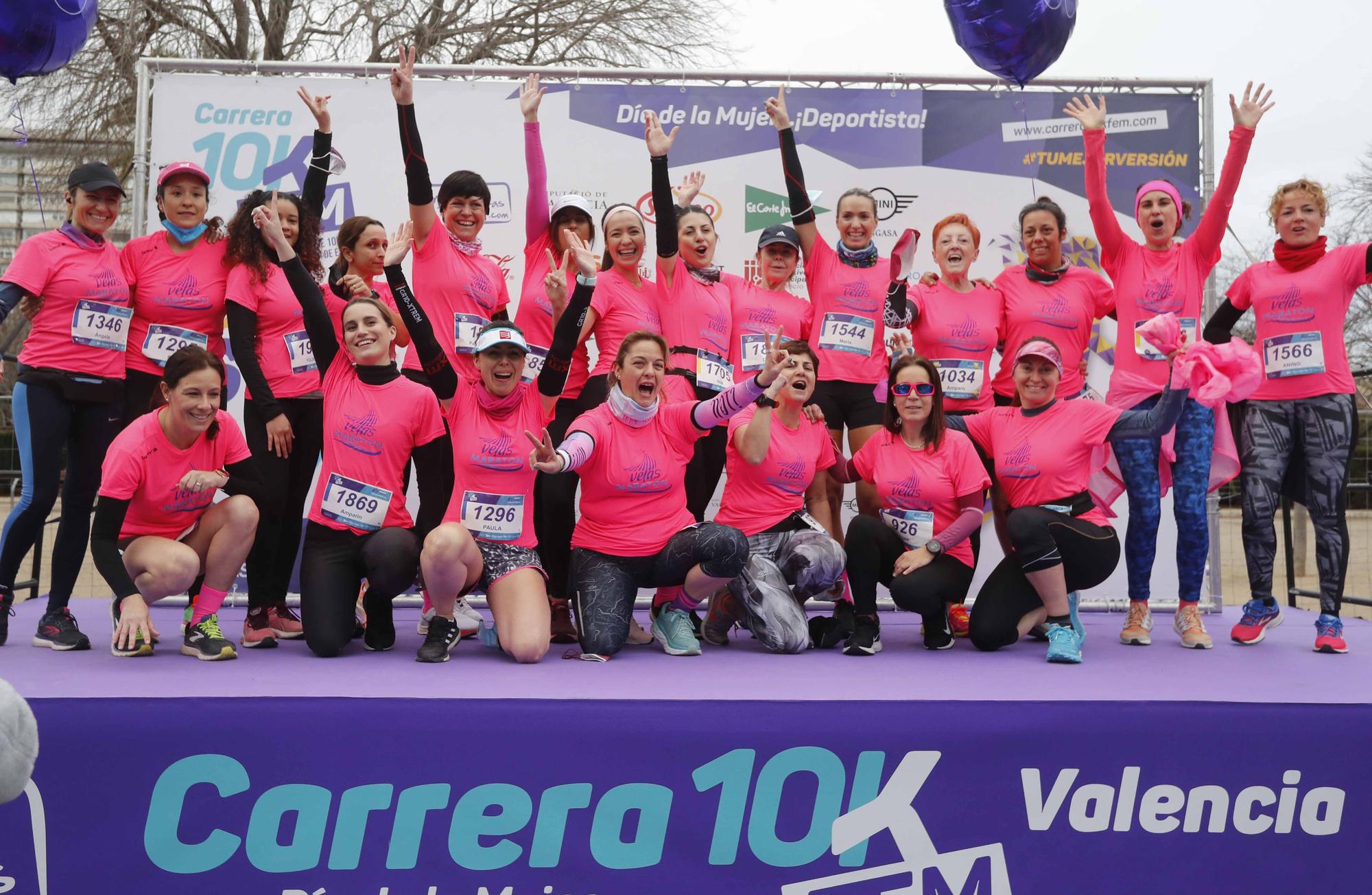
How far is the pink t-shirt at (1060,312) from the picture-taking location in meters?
4.73

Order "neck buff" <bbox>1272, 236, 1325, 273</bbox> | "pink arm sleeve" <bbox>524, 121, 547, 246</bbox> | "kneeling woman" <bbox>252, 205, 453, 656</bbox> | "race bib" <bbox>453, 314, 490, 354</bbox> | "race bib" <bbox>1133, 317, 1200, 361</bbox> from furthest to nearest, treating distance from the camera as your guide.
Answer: "pink arm sleeve" <bbox>524, 121, 547, 246</bbox> → "race bib" <bbox>453, 314, 490, 354</bbox> → "race bib" <bbox>1133, 317, 1200, 361</bbox> → "neck buff" <bbox>1272, 236, 1325, 273</bbox> → "kneeling woman" <bbox>252, 205, 453, 656</bbox>

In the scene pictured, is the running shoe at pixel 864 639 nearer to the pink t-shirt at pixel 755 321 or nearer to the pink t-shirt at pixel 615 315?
the pink t-shirt at pixel 755 321

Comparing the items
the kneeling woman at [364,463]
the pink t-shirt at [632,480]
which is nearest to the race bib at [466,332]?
the kneeling woman at [364,463]

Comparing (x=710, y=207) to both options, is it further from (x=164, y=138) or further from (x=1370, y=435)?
(x=1370, y=435)

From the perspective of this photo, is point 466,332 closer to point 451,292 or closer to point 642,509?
point 451,292

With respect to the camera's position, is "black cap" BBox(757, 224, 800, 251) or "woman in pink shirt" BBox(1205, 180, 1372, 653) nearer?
"woman in pink shirt" BBox(1205, 180, 1372, 653)

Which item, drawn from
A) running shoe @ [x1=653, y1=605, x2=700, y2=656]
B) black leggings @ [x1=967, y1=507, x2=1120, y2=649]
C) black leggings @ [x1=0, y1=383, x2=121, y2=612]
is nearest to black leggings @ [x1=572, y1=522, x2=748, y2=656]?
running shoe @ [x1=653, y1=605, x2=700, y2=656]

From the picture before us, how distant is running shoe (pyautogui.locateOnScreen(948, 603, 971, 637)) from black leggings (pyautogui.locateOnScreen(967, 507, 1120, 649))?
321 millimetres

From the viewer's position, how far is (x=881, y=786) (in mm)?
2889

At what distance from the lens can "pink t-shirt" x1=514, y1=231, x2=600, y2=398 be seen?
4.66 meters

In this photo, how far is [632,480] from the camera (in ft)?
13.2

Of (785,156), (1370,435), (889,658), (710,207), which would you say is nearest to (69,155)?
(710,207)

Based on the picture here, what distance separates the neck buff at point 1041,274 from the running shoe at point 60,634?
12.9ft

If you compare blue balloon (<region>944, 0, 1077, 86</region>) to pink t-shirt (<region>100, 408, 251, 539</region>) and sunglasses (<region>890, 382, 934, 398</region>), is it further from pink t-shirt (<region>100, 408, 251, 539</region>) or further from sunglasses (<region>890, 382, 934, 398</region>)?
pink t-shirt (<region>100, 408, 251, 539</region>)
